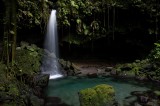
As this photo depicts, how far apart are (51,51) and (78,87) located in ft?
20.2

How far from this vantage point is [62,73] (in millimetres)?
17906

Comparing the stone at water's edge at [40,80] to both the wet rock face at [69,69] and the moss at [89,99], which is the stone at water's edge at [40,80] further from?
the moss at [89,99]

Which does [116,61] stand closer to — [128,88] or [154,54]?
[154,54]

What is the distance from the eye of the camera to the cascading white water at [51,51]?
702 inches

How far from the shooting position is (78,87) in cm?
1461

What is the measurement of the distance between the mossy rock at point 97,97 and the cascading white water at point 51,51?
8.32 metres

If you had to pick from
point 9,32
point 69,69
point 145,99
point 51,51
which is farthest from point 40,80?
point 51,51

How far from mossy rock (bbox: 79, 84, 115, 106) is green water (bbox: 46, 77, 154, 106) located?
93.6 inches

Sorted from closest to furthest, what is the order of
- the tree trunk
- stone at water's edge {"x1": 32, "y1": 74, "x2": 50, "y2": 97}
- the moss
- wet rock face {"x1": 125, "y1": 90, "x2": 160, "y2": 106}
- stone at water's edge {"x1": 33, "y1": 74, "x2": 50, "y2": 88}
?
the moss < the tree trunk < wet rock face {"x1": 125, "y1": 90, "x2": 160, "y2": 106} < stone at water's edge {"x1": 32, "y1": 74, "x2": 50, "y2": 97} < stone at water's edge {"x1": 33, "y1": 74, "x2": 50, "y2": 88}

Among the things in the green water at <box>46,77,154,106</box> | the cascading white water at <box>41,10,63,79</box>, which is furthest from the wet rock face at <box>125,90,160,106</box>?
the cascading white water at <box>41,10,63,79</box>

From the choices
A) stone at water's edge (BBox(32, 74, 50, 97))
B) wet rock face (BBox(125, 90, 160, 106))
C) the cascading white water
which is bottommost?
wet rock face (BBox(125, 90, 160, 106))

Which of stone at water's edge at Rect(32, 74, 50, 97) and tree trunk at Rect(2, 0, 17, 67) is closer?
tree trunk at Rect(2, 0, 17, 67)

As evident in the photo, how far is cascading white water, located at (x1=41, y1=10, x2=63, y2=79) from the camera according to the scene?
1783 cm

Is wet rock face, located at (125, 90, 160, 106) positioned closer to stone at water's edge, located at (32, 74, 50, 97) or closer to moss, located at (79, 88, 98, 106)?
moss, located at (79, 88, 98, 106)
